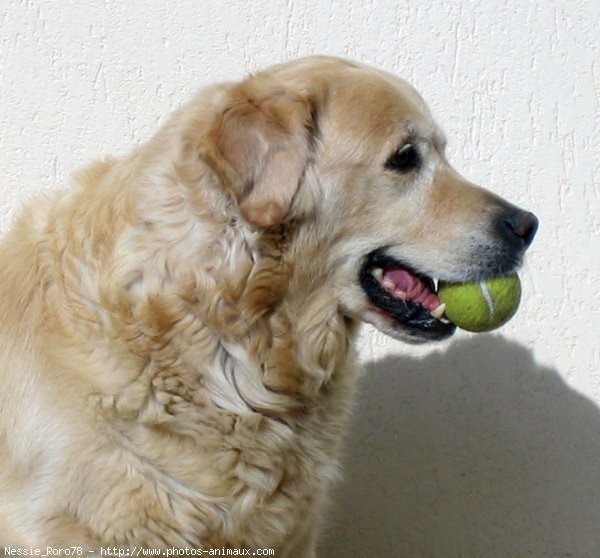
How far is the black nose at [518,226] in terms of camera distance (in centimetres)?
293

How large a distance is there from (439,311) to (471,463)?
125cm

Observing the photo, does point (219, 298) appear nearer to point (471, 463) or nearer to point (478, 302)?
point (478, 302)

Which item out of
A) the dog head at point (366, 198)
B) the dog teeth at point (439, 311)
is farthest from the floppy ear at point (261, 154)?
the dog teeth at point (439, 311)

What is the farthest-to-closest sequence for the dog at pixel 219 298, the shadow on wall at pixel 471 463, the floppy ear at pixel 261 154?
1. the shadow on wall at pixel 471 463
2. the dog at pixel 219 298
3. the floppy ear at pixel 261 154

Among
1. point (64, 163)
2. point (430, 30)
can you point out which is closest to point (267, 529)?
point (64, 163)

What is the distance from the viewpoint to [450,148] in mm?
4074

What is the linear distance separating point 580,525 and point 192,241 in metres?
2.05

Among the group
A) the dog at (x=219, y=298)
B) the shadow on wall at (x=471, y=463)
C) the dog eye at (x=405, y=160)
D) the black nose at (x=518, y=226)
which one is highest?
the dog eye at (x=405, y=160)

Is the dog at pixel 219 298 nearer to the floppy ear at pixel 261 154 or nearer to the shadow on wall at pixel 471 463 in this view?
the floppy ear at pixel 261 154

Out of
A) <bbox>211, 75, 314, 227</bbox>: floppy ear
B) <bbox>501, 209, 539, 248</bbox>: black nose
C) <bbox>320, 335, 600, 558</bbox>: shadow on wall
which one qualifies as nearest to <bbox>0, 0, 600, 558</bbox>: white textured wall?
<bbox>320, 335, 600, 558</bbox>: shadow on wall

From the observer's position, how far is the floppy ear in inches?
105

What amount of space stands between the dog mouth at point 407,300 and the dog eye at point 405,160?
0.90ft

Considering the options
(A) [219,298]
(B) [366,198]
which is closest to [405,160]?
(B) [366,198]

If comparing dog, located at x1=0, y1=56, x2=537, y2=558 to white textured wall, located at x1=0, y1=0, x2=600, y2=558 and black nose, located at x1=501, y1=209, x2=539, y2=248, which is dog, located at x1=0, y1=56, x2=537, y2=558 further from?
white textured wall, located at x1=0, y1=0, x2=600, y2=558
